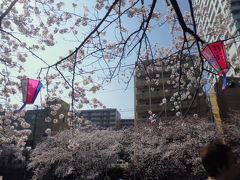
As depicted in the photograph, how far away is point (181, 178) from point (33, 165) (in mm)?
9884

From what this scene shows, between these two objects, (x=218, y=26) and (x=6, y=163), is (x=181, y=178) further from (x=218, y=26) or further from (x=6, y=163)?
(x=6, y=163)

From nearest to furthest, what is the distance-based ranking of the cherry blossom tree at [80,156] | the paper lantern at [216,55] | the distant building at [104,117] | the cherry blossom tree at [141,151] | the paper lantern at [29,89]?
the paper lantern at [216,55] < the paper lantern at [29,89] < the cherry blossom tree at [141,151] < the cherry blossom tree at [80,156] < the distant building at [104,117]

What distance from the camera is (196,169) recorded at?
32.9 ft

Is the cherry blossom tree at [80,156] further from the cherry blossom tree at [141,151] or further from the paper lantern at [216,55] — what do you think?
the paper lantern at [216,55]

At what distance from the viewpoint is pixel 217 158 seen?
Answer: 1.47 metres

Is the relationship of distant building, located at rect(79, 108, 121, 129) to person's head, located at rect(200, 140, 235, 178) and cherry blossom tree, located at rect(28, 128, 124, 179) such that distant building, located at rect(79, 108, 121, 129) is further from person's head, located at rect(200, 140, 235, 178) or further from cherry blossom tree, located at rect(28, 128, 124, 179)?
person's head, located at rect(200, 140, 235, 178)

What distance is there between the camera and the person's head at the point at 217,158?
1.44 meters

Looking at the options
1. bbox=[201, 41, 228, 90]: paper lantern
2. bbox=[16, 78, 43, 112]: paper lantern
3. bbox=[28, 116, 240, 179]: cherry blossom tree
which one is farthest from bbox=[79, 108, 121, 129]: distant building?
bbox=[201, 41, 228, 90]: paper lantern

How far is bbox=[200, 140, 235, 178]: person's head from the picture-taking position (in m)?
1.44

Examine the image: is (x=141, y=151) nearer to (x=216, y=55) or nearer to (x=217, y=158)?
(x=216, y=55)

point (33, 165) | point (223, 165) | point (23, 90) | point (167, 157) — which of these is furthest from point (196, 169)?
point (33, 165)

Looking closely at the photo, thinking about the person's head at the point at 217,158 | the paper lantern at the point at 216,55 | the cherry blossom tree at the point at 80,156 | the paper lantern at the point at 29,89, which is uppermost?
the paper lantern at the point at 216,55

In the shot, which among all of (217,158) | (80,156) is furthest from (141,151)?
(217,158)

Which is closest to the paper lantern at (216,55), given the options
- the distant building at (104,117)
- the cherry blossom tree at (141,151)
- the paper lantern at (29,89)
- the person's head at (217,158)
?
the person's head at (217,158)
